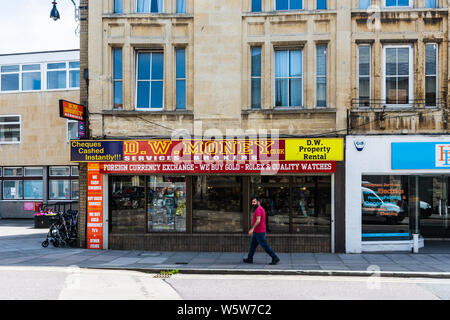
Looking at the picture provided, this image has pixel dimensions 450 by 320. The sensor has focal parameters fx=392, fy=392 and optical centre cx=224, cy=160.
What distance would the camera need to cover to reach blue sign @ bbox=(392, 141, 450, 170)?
12.3 metres

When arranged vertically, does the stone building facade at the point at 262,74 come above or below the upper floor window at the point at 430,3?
below

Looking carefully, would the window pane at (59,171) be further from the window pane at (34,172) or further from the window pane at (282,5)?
the window pane at (282,5)

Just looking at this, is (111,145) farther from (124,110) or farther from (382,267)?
(382,267)

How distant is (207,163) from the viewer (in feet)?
41.5

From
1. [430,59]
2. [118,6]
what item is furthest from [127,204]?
[430,59]

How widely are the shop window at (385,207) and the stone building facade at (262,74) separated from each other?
0.95 m

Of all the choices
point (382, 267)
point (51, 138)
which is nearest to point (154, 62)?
point (382, 267)

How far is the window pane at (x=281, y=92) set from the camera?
527 inches

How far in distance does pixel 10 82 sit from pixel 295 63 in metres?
19.3

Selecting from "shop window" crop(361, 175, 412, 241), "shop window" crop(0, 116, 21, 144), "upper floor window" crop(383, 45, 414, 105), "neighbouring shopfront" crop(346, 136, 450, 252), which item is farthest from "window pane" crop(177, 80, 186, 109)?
"shop window" crop(0, 116, 21, 144)

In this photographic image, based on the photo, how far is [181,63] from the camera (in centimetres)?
1352

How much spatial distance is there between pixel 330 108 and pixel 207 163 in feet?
14.4

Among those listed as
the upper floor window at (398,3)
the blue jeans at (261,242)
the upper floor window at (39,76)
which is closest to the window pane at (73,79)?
the upper floor window at (39,76)

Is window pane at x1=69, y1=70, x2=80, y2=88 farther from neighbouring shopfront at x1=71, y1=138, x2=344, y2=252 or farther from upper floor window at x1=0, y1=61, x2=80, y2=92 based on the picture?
neighbouring shopfront at x1=71, y1=138, x2=344, y2=252
